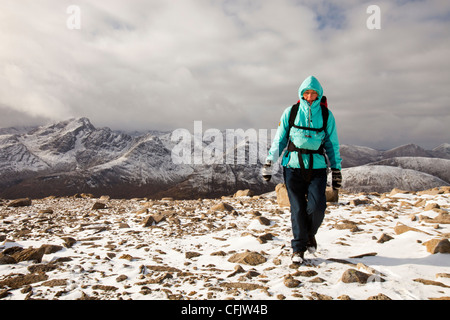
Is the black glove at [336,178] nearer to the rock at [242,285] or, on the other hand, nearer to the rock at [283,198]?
the rock at [242,285]

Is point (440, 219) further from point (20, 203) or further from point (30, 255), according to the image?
point (20, 203)

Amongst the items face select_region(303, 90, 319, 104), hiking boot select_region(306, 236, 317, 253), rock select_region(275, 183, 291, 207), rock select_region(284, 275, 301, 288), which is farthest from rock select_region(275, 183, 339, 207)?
rock select_region(284, 275, 301, 288)

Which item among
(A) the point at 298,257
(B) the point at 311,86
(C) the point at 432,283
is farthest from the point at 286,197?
(C) the point at 432,283

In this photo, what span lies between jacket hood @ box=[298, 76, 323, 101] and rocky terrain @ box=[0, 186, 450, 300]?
4.23 m

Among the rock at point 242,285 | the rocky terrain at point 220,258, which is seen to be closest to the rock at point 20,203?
the rocky terrain at point 220,258

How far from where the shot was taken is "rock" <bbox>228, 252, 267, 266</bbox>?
648 centimetres

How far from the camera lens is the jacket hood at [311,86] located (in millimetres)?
6504

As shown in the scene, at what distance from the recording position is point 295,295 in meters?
4.63

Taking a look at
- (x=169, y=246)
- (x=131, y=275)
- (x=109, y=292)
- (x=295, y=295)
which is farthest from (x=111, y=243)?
(x=295, y=295)

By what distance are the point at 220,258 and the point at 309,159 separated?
3.61 meters

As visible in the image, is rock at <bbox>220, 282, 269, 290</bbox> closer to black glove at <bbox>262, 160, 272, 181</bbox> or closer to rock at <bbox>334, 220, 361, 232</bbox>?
black glove at <bbox>262, 160, 272, 181</bbox>
